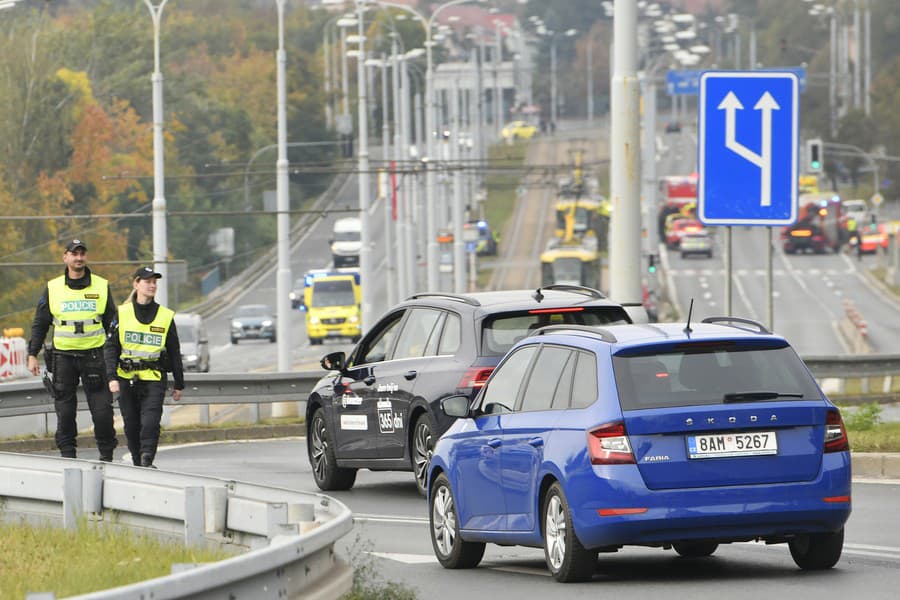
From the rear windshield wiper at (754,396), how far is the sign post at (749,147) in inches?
290

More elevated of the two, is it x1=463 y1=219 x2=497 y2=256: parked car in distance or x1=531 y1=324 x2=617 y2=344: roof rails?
x1=531 y1=324 x2=617 y2=344: roof rails

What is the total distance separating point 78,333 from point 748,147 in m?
5.82

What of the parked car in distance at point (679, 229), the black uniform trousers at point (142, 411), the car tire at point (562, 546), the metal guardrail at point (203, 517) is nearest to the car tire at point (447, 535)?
the car tire at point (562, 546)

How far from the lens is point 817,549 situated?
→ 453 inches

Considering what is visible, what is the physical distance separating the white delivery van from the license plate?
332 ft

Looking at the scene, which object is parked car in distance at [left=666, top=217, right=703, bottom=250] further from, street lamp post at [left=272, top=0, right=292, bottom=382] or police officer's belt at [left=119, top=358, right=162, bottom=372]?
police officer's belt at [left=119, top=358, right=162, bottom=372]

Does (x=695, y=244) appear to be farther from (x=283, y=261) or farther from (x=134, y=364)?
(x=134, y=364)

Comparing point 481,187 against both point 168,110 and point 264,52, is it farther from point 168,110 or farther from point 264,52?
point 168,110

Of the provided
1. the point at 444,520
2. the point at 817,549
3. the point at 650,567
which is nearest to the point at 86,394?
the point at 444,520

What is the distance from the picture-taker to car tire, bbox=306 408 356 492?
18.1m

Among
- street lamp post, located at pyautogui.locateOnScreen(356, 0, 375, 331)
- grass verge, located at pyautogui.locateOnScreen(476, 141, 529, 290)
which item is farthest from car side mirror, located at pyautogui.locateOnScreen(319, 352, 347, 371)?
grass verge, located at pyautogui.locateOnScreen(476, 141, 529, 290)

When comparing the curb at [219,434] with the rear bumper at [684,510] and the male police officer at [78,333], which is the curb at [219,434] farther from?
the rear bumper at [684,510]

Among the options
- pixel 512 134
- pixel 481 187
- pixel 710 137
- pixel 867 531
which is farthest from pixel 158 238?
pixel 512 134

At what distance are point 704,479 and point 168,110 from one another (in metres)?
107
